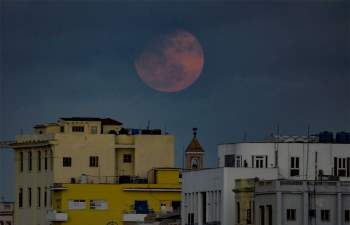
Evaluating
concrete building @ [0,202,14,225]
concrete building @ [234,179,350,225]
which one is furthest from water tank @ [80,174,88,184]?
concrete building @ [234,179,350,225]

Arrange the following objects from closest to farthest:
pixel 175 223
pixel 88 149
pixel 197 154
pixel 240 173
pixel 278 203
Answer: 1. pixel 278 203
2. pixel 240 173
3. pixel 175 223
4. pixel 197 154
5. pixel 88 149

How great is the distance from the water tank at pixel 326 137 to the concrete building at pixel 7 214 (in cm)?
4341

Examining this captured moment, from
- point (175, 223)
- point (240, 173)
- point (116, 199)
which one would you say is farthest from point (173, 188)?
point (240, 173)

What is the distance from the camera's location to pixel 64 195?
150 m

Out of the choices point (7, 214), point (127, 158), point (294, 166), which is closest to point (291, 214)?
point (294, 166)

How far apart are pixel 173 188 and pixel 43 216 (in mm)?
10760

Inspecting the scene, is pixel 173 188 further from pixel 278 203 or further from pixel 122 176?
pixel 278 203

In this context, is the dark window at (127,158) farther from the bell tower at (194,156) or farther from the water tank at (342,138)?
the water tank at (342,138)

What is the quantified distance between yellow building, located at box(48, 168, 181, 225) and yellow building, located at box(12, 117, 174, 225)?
7.45 ft

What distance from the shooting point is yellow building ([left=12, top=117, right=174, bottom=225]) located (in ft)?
504

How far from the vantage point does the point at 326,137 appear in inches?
4956

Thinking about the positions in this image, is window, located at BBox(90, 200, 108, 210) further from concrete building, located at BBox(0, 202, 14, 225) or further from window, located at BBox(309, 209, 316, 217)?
window, located at BBox(309, 209, 316, 217)

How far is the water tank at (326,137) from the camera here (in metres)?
126

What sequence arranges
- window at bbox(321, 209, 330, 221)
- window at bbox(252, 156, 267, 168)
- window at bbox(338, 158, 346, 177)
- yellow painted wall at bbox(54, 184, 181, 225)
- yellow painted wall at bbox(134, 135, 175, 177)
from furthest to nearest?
yellow painted wall at bbox(134, 135, 175, 177) → yellow painted wall at bbox(54, 184, 181, 225) → window at bbox(338, 158, 346, 177) → window at bbox(252, 156, 267, 168) → window at bbox(321, 209, 330, 221)
